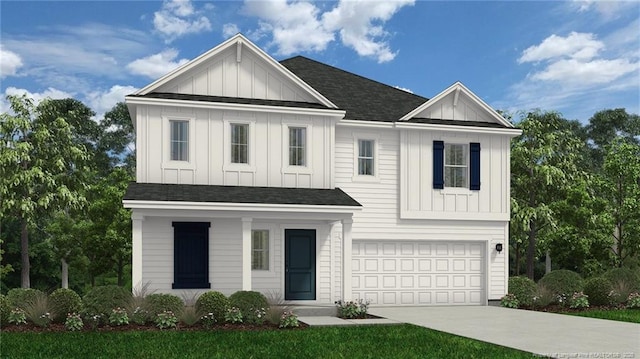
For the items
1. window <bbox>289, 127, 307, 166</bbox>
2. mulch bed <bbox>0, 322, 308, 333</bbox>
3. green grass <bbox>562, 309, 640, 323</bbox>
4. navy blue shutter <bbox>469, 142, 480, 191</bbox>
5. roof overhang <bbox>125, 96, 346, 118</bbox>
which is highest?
roof overhang <bbox>125, 96, 346, 118</bbox>

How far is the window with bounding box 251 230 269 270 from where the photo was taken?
21.8 m

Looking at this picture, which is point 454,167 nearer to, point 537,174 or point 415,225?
point 415,225

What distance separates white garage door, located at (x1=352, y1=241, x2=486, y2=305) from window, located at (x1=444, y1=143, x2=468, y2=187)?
2.09 metres

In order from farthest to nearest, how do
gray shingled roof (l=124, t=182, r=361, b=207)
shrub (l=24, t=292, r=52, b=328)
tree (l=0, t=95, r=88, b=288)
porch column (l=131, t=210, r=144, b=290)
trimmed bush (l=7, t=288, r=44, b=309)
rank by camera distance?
tree (l=0, t=95, r=88, b=288)
gray shingled roof (l=124, t=182, r=361, b=207)
porch column (l=131, t=210, r=144, b=290)
trimmed bush (l=7, t=288, r=44, b=309)
shrub (l=24, t=292, r=52, b=328)

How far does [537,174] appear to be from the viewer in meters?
33.0

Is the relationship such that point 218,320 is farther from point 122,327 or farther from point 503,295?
point 503,295

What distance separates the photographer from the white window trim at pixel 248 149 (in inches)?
835

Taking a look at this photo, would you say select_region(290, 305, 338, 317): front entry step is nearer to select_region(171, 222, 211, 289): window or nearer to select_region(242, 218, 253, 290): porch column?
select_region(242, 218, 253, 290): porch column

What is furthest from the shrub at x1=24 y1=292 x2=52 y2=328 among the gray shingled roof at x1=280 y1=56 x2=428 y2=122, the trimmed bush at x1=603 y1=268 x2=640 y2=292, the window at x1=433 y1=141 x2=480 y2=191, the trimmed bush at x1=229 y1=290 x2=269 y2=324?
the trimmed bush at x1=603 y1=268 x2=640 y2=292

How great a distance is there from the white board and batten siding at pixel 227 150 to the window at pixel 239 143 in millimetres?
171

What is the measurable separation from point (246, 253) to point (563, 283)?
10.3 metres

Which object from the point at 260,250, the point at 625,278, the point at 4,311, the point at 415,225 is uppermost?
the point at 415,225

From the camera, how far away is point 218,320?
17203 mm

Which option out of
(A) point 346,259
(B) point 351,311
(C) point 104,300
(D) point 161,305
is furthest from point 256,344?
(A) point 346,259
